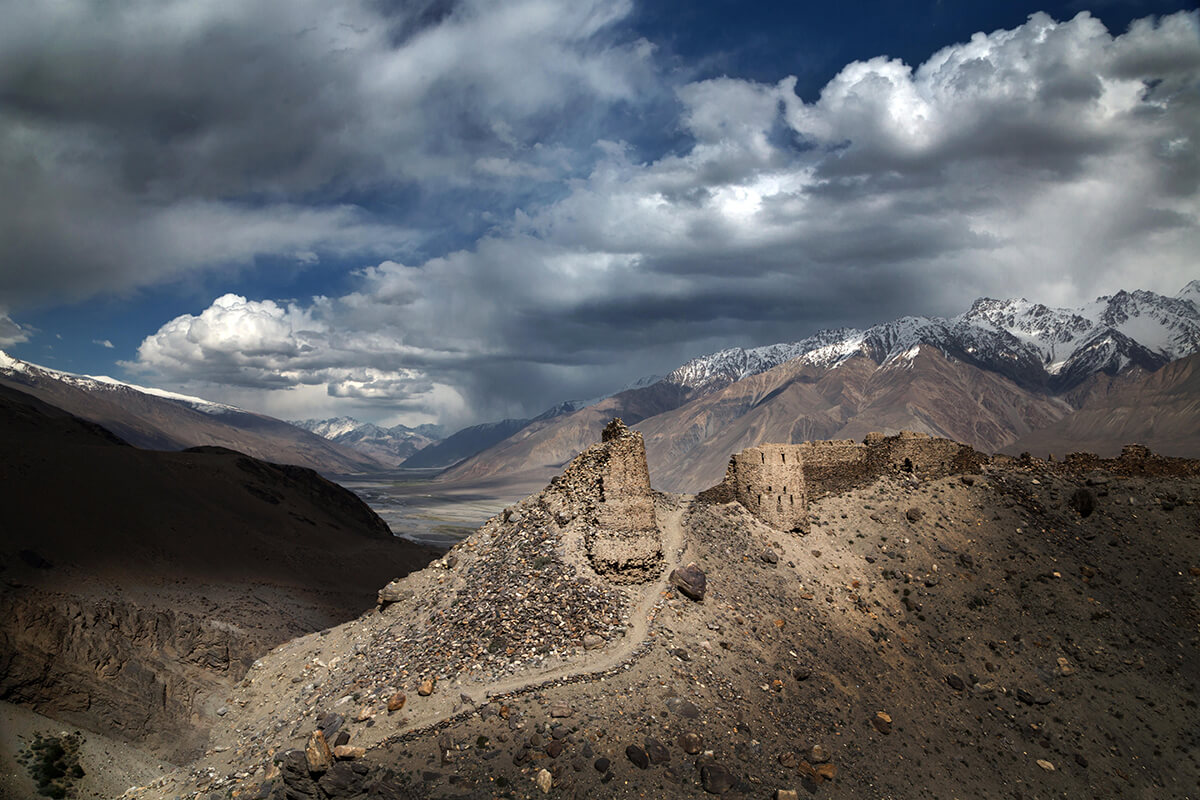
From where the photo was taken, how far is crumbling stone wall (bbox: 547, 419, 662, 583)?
16797 mm

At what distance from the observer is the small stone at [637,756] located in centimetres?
1196

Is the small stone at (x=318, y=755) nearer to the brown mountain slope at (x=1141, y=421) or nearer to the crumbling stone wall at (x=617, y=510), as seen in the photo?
the crumbling stone wall at (x=617, y=510)

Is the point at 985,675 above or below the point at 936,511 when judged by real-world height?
below

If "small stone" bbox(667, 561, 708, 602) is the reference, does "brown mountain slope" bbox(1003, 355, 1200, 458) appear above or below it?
above

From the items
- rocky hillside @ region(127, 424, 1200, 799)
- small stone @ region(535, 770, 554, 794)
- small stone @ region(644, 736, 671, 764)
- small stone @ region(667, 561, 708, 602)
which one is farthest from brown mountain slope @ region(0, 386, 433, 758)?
small stone @ region(667, 561, 708, 602)

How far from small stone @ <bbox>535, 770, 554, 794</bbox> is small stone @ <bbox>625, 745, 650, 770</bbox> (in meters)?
1.52

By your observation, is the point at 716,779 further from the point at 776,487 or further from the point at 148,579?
the point at 148,579

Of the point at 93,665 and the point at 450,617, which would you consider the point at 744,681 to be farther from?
the point at 93,665

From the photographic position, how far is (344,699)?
46.5 feet

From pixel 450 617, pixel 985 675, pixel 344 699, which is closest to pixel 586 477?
pixel 450 617

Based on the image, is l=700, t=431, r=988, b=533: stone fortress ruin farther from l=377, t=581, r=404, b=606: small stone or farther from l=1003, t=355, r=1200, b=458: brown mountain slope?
l=1003, t=355, r=1200, b=458: brown mountain slope

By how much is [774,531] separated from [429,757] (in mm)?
12456

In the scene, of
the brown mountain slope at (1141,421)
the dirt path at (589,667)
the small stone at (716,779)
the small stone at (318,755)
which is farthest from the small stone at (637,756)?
the brown mountain slope at (1141,421)

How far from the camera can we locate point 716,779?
1188cm
